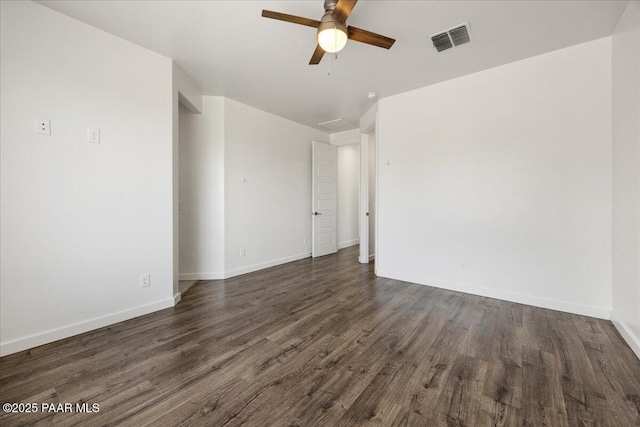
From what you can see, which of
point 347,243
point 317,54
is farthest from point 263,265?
point 317,54

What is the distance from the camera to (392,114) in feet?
12.8

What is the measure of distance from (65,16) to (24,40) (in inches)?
16.0

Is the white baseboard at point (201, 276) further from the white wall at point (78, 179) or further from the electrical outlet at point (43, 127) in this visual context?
the electrical outlet at point (43, 127)

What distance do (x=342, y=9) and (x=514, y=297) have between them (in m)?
3.46

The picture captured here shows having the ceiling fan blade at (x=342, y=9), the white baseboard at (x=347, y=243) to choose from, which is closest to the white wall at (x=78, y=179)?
the ceiling fan blade at (x=342, y=9)

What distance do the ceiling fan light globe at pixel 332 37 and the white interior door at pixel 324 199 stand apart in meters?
3.50

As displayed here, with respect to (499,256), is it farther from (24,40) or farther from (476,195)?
(24,40)

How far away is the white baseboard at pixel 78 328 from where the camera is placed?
200 centimetres

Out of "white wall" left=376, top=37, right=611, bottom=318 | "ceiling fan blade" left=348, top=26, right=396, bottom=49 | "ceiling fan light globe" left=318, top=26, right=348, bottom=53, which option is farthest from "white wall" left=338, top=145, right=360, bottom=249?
"ceiling fan light globe" left=318, top=26, right=348, bottom=53

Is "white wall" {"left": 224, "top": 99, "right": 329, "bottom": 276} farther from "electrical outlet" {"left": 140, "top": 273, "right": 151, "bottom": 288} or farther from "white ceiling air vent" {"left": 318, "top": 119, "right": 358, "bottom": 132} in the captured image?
"electrical outlet" {"left": 140, "top": 273, "right": 151, "bottom": 288}

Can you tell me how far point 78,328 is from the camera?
2.29 meters

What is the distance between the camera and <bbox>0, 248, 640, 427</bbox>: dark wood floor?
4.65ft

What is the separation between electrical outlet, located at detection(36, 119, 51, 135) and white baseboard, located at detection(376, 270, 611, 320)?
13.9 feet

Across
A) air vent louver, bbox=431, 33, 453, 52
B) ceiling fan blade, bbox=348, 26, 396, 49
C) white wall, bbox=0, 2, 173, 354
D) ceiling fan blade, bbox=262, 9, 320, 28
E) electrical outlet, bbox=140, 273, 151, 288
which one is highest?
air vent louver, bbox=431, 33, 453, 52
